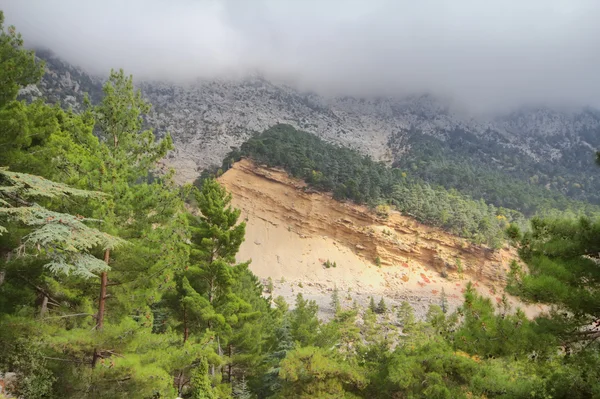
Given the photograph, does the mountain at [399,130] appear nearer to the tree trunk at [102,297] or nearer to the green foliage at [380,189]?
the green foliage at [380,189]

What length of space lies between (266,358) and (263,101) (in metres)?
94.1

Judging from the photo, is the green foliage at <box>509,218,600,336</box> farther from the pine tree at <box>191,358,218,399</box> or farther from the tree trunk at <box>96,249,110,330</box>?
the tree trunk at <box>96,249,110,330</box>

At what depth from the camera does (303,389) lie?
42.1ft

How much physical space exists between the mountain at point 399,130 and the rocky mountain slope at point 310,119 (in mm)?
286

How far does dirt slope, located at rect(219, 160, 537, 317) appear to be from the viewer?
5222cm

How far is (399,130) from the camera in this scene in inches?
4754

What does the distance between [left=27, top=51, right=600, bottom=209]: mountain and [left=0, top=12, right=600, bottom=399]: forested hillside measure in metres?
66.3

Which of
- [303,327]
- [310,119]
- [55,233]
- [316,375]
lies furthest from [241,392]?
[310,119]

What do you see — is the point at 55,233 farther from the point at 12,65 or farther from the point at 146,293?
the point at 12,65

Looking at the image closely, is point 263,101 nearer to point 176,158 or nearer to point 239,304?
point 176,158

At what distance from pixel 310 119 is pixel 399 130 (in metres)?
33.5

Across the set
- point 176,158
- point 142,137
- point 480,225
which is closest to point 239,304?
point 142,137

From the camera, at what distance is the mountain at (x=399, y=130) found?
8094 cm

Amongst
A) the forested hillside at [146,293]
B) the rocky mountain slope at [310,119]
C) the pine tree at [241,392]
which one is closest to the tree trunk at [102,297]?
the forested hillside at [146,293]
